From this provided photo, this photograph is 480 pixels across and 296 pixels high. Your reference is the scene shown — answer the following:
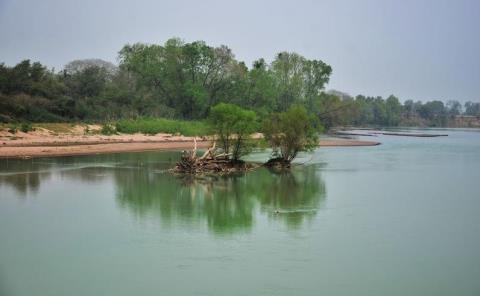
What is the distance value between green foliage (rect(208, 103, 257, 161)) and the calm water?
1826mm

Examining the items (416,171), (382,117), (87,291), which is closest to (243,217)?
(87,291)

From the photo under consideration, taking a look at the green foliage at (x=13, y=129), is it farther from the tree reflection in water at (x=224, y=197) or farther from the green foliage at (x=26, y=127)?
the tree reflection in water at (x=224, y=197)

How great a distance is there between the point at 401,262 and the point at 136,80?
6270 cm

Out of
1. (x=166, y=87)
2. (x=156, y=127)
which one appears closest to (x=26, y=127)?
(x=156, y=127)

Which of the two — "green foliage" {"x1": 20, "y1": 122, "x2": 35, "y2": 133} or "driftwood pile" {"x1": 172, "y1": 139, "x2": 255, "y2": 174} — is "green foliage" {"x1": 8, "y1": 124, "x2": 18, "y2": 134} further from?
"driftwood pile" {"x1": 172, "y1": 139, "x2": 255, "y2": 174}

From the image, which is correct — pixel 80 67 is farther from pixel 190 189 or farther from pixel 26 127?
pixel 190 189

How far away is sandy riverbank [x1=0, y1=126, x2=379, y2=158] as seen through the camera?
1448 inches

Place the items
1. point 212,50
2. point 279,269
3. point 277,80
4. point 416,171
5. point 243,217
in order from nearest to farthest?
point 279,269 < point 243,217 < point 416,171 < point 212,50 < point 277,80

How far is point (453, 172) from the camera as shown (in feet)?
107

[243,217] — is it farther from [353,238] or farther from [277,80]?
[277,80]

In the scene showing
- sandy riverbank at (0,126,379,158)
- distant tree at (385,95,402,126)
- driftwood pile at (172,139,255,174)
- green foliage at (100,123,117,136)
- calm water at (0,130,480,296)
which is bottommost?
calm water at (0,130,480,296)

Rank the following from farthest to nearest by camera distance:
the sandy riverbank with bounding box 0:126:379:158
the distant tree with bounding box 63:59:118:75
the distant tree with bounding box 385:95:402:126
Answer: the distant tree with bounding box 385:95:402:126 → the distant tree with bounding box 63:59:118:75 → the sandy riverbank with bounding box 0:126:379:158

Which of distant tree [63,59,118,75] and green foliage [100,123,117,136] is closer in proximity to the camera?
green foliage [100,123,117,136]

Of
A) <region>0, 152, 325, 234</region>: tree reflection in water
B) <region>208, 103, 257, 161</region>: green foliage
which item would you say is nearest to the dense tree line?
<region>0, 152, 325, 234</region>: tree reflection in water
